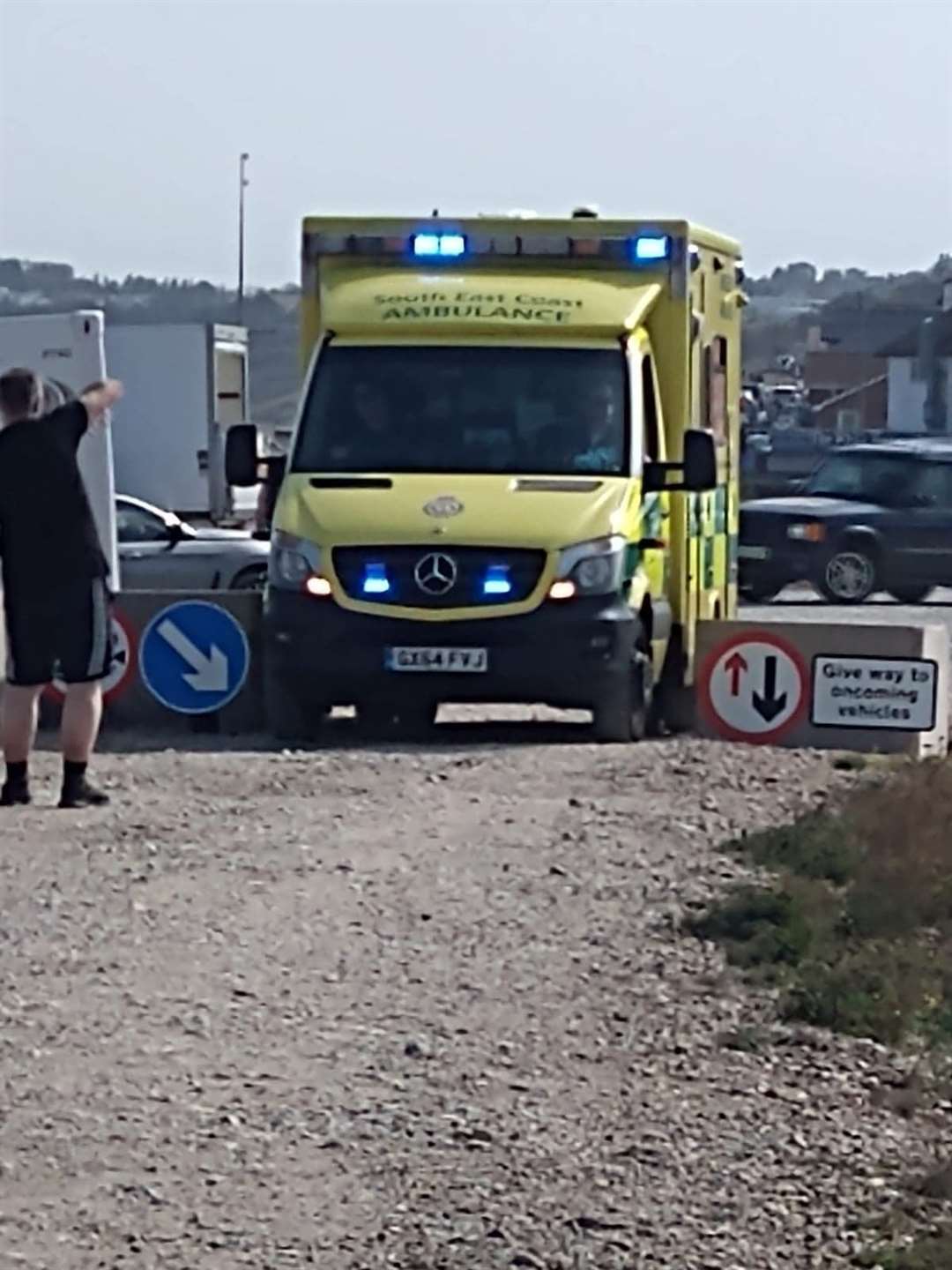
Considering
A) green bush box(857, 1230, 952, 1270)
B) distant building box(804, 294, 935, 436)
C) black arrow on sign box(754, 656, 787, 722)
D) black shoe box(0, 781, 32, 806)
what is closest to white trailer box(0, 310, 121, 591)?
black arrow on sign box(754, 656, 787, 722)

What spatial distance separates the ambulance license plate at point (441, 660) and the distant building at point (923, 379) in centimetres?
6631

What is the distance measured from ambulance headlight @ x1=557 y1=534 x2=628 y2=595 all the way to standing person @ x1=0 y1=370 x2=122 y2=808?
11.1 ft

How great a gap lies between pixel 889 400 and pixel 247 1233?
87.1 metres

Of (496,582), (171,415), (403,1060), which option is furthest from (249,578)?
(403,1060)

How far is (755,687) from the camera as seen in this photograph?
1580 centimetres

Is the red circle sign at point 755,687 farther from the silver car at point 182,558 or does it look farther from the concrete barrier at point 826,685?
the silver car at point 182,558

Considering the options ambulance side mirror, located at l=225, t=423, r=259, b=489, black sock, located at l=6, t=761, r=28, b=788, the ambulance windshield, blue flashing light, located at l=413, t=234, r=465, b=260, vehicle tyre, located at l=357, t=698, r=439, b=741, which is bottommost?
vehicle tyre, located at l=357, t=698, r=439, b=741

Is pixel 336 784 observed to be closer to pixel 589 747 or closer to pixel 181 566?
pixel 589 747

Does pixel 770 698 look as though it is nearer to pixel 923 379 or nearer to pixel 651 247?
pixel 651 247

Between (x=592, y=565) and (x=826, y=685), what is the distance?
55.6 inches

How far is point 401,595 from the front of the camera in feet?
50.0

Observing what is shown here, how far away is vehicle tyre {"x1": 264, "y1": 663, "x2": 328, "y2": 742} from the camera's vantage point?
15492 mm

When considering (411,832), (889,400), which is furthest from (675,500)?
(889,400)

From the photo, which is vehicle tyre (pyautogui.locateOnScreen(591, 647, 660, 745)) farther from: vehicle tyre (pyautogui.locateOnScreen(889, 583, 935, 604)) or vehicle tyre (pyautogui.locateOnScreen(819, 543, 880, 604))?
vehicle tyre (pyautogui.locateOnScreen(889, 583, 935, 604))
